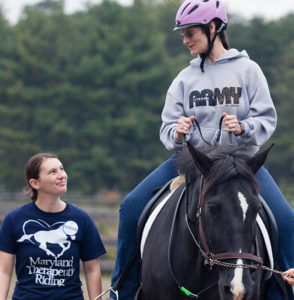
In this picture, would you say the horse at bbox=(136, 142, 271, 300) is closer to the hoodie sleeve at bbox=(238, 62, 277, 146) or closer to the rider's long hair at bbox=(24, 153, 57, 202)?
the hoodie sleeve at bbox=(238, 62, 277, 146)

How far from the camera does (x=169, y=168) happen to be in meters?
6.29

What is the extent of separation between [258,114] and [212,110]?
36 centimetres

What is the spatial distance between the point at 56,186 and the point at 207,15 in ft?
5.76

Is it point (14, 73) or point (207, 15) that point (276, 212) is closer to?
point (207, 15)

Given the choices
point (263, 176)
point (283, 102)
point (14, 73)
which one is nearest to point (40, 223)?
point (263, 176)

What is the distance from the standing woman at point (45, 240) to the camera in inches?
219

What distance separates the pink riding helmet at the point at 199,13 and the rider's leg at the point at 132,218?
1.11 metres

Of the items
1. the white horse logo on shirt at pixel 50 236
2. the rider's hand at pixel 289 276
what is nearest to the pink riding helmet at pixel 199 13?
the white horse logo on shirt at pixel 50 236

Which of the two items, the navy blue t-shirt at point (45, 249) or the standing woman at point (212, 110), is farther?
the standing woman at point (212, 110)

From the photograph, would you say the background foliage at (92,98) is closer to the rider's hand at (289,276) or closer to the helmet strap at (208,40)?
the helmet strap at (208,40)

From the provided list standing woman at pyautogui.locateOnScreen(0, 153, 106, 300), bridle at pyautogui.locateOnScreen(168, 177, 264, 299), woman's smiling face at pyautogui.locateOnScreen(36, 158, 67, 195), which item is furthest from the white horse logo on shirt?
bridle at pyautogui.locateOnScreen(168, 177, 264, 299)

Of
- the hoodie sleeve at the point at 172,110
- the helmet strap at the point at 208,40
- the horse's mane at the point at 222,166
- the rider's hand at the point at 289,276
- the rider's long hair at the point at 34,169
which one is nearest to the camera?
the horse's mane at the point at 222,166

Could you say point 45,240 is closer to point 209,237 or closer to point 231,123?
point 209,237

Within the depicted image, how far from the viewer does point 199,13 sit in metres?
5.98
